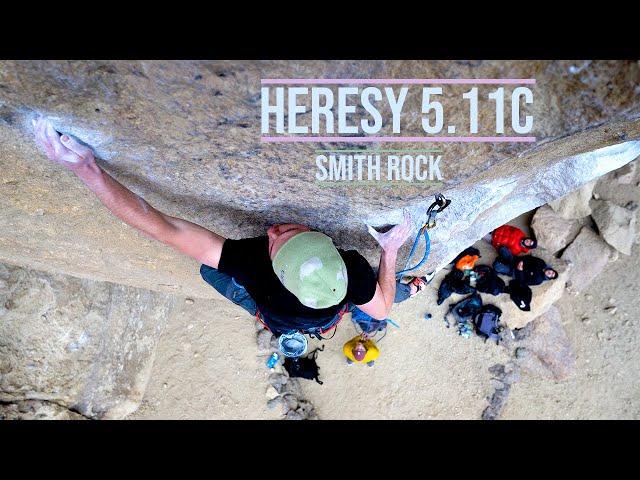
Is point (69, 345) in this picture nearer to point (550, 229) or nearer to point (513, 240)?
point (513, 240)

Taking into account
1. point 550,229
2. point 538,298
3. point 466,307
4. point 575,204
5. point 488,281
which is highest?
point 575,204

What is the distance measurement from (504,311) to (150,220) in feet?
12.6

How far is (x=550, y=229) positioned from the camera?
4926 millimetres

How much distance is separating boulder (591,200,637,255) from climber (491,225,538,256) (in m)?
0.80

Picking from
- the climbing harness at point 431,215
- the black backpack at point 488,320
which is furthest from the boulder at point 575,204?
the climbing harness at point 431,215

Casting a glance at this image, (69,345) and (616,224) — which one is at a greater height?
(616,224)

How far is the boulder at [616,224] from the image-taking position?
4898mm

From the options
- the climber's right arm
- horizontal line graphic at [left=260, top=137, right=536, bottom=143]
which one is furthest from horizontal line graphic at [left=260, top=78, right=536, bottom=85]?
the climber's right arm

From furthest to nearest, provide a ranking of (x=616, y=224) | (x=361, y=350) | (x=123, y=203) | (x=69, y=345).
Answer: (x=616, y=224), (x=361, y=350), (x=69, y=345), (x=123, y=203)

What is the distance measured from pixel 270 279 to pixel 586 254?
397cm

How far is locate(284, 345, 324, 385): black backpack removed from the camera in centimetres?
465

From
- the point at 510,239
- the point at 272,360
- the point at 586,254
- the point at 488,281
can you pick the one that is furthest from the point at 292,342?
the point at 586,254

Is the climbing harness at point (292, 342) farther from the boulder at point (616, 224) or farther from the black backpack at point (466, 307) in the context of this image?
the boulder at point (616, 224)

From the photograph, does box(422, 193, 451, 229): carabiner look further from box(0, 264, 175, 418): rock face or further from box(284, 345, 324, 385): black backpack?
box(0, 264, 175, 418): rock face
